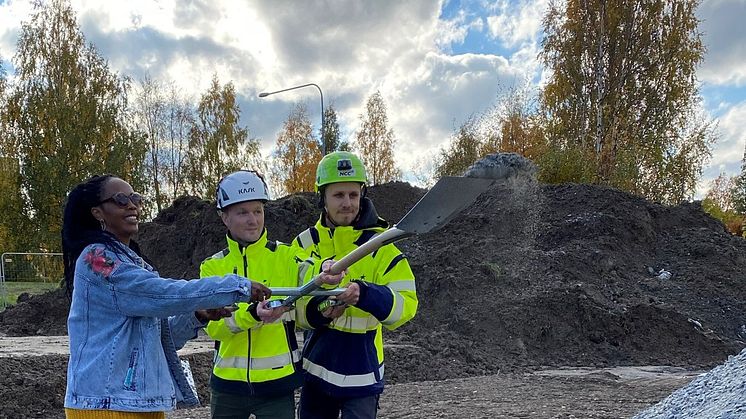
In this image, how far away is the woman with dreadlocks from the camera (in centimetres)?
209

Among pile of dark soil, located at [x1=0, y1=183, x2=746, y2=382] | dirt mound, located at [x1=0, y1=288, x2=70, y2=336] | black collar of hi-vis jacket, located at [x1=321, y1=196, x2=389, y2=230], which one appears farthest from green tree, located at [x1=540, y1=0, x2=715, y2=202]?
black collar of hi-vis jacket, located at [x1=321, y1=196, x2=389, y2=230]

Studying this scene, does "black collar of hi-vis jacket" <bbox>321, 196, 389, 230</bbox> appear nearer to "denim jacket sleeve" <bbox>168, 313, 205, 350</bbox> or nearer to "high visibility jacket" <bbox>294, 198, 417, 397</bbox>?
"high visibility jacket" <bbox>294, 198, 417, 397</bbox>

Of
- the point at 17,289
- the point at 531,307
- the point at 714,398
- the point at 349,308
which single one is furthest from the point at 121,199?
the point at 17,289

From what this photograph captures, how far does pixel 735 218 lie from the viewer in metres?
31.9

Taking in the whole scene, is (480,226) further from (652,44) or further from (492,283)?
(652,44)

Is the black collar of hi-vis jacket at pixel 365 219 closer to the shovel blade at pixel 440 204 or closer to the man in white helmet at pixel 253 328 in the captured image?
the man in white helmet at pixel 253 328

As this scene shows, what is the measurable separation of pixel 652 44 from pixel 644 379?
48.7ft

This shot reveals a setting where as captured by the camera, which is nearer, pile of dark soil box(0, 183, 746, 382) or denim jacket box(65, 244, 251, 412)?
denim jacket box(65, 244, 251, 412)

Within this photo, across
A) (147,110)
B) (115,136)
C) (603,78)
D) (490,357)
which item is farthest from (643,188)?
(147,110)

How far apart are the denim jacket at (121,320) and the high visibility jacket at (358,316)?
1.85 feet

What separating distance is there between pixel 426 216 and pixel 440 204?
7cm

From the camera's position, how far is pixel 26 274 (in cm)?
1670

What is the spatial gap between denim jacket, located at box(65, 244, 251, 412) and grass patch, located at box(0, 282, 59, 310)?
15.5 m

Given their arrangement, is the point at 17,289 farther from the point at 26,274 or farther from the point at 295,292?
the point at 295,292
